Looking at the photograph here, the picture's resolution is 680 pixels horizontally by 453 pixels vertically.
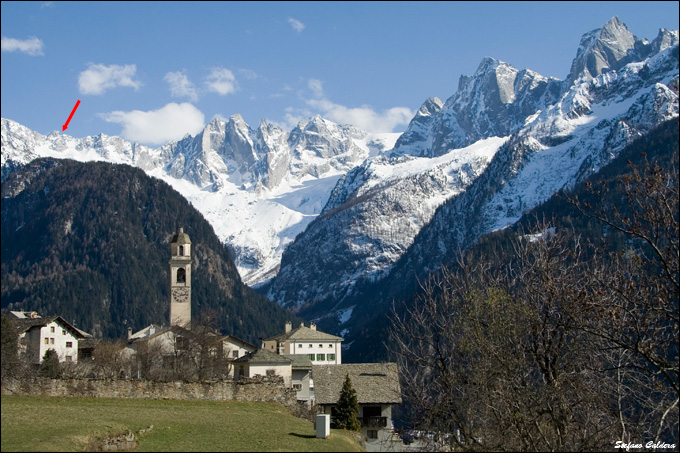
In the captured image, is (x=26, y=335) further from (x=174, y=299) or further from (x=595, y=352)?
(x=595, y=352)

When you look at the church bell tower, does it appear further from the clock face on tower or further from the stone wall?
the stone wall

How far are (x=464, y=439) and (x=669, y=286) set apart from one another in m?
9.83

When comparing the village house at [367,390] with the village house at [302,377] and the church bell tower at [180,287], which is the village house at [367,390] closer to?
the village house at [302,377]

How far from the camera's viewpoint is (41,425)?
3039 centimetres

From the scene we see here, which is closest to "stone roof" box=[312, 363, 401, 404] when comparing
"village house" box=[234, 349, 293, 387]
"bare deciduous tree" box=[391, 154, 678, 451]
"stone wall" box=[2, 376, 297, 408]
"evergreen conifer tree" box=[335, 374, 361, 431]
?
"evergreen conifer tree" box=[335, 374, 361, 431]

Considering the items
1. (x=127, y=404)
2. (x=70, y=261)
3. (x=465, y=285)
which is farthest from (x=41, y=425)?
(x=70, y=261)

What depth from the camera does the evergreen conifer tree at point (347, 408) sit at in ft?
214

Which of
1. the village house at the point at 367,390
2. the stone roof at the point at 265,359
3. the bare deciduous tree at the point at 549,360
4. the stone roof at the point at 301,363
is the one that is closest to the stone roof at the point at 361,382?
the village house at the point at 367,390

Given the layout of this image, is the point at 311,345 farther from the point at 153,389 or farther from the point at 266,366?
the point at 153,389

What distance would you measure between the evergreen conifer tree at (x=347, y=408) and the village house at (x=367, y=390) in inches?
73.4

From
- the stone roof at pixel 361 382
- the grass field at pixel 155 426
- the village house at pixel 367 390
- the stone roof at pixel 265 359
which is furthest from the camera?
the stone roof at pixel 265 359

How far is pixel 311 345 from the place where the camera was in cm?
12550

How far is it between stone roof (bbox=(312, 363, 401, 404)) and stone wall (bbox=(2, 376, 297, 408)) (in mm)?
18851

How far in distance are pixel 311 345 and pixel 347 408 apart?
2287 inches
